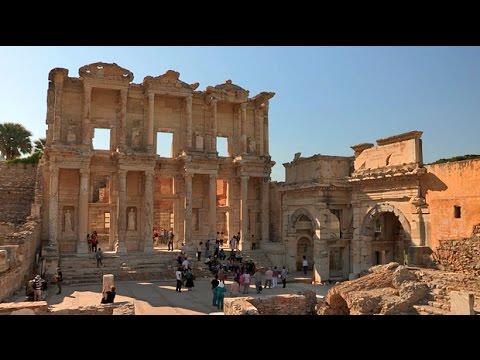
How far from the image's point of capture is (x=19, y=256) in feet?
52.1

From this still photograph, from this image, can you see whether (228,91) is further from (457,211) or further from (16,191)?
(457,211)

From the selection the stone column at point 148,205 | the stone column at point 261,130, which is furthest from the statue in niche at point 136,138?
the stone column at point 261,130

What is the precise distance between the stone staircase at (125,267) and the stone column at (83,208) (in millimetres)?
1252

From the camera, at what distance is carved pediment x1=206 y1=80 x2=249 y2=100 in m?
28.7

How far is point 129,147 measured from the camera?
26.4m

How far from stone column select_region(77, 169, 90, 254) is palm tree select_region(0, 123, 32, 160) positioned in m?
18.4

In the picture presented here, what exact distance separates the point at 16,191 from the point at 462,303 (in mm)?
25877

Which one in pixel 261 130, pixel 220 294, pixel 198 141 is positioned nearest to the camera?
pixel 220 294

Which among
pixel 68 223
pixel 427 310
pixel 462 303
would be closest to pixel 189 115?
pixel 68 223

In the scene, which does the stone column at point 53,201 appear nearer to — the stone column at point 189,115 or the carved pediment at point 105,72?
the carved pediment at point 105,72

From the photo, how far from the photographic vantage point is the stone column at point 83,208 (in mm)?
23859

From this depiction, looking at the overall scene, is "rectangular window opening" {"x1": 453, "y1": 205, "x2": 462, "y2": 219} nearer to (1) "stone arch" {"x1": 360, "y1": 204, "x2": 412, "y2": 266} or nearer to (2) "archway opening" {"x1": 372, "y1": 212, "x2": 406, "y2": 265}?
(1) "stone arch" {"x1": 360, "y1": 204, "x2": 412, "y2": 266}

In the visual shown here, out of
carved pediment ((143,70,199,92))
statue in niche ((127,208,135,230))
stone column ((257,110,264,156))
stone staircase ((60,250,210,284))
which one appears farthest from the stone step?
carved pediment ((143,70,199,92))
